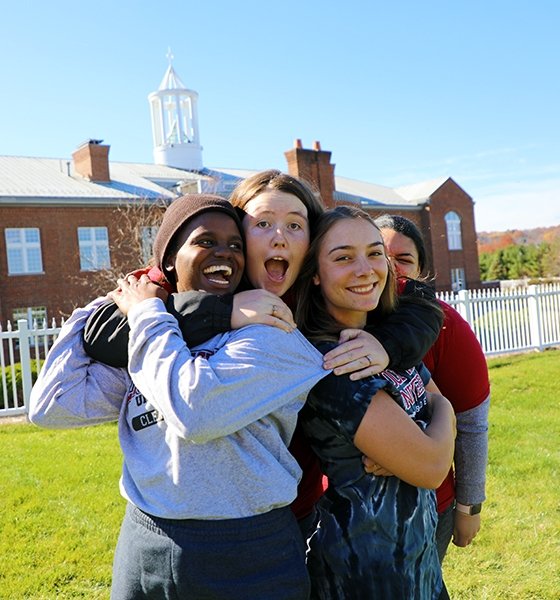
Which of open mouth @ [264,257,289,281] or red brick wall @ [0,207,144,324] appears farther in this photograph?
red brick wall @ [0,207,144,324]

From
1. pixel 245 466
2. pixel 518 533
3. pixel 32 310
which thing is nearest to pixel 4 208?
pixel 32 310

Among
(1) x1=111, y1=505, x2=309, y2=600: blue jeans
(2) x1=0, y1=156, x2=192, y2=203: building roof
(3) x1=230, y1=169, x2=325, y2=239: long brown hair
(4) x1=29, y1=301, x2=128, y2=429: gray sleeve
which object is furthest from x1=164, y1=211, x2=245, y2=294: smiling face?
(2) x1=0, y1=156, x2=192, y2=203: building roof

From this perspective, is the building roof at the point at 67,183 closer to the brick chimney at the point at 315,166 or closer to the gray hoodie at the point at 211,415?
the brick chimney at the point at 315,166

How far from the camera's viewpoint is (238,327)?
1.59m

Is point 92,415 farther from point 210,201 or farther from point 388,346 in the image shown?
point 388,346

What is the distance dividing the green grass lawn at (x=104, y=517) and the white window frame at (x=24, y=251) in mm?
17219

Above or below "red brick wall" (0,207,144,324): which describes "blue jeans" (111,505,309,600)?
below

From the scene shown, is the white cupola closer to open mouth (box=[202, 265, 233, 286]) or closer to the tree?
the tree

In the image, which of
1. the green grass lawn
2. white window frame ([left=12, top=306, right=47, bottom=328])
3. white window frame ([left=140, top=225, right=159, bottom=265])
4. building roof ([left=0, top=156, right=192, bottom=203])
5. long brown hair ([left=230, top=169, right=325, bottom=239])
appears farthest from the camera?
building roof ([left=0, top=156, right=192, bottom=203])

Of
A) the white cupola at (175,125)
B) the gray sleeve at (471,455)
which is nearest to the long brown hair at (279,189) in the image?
the gray sleeve at (471,455)

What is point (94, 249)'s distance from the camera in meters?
25.4

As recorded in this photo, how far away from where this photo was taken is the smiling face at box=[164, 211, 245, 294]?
176 cm

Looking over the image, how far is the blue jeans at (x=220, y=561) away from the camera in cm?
150

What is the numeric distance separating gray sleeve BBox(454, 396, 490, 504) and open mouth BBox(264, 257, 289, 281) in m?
0.97
